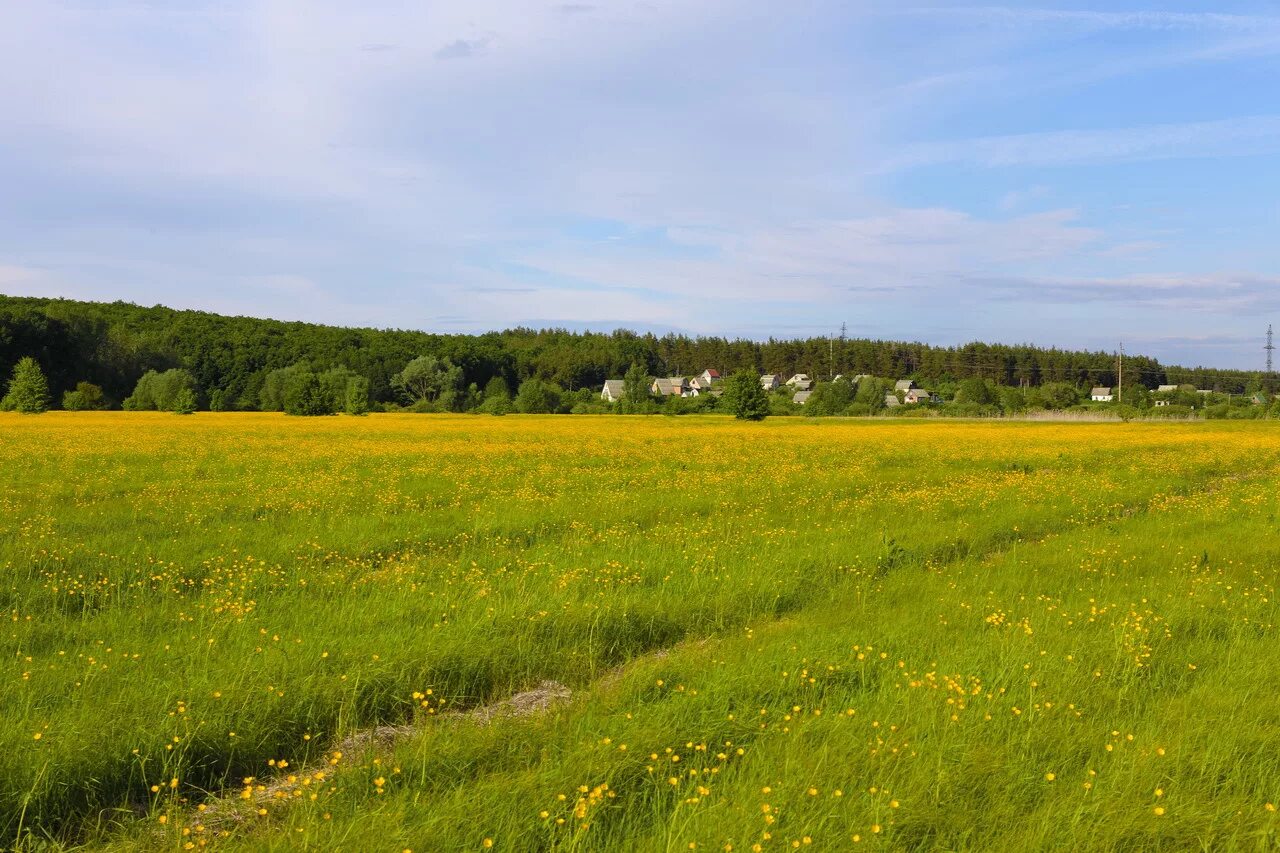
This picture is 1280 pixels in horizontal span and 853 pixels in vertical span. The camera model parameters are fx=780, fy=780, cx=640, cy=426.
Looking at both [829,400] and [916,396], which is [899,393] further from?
[829,400]

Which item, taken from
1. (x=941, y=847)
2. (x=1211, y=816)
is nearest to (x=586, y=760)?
(x=941, y=847)

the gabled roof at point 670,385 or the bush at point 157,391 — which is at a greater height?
the gabled roof at point 670,385

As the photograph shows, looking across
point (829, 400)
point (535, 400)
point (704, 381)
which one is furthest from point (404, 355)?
point (704, 381)

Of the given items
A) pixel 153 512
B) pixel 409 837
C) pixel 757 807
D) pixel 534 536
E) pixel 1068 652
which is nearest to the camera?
pixel 409 837

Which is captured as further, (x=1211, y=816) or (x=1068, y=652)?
(x=1068, y=652)

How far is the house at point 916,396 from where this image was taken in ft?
407

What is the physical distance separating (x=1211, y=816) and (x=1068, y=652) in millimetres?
2660

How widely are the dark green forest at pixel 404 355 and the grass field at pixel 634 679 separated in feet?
225

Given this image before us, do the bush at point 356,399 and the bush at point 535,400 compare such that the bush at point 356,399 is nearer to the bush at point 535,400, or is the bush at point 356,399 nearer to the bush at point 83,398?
the bush at point 83,398

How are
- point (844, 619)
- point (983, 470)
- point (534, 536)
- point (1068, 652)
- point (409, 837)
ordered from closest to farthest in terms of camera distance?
point (409, 837)
point (1068, 652)
point (844, 619)
point (534, 536)
point (983, 470)

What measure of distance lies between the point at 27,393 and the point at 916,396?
118 meters

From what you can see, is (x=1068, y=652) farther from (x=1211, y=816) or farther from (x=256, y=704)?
(x=256, y=704)

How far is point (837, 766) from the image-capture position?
468 centimetres

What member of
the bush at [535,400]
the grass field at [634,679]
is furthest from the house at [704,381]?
the grass field at [634,679]
